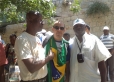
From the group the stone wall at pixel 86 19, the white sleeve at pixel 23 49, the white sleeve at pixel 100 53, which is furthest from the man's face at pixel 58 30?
the stone wall at pixel 86 19

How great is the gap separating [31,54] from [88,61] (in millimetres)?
856

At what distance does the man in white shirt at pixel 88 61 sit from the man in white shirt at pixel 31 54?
1.39ft

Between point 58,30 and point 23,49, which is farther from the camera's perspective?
point 58,30

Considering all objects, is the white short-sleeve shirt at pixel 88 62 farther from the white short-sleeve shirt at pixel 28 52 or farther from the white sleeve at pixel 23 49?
the white sleeve at pixel 23 49

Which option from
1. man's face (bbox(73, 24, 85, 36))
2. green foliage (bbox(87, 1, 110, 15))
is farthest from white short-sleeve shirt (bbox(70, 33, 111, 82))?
green foliage (bbox(87, 1, 110, 15))

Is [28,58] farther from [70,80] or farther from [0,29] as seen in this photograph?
[0,29]

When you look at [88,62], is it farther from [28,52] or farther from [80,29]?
[28,52]

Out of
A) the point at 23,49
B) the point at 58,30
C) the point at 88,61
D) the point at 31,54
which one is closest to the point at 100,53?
the point at 88,61

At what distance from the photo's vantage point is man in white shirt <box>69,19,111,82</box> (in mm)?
2951

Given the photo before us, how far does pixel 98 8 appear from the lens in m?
9.55

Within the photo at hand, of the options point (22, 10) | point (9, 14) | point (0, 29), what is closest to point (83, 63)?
point (22, 10)

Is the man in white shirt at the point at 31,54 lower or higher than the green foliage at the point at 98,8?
lower

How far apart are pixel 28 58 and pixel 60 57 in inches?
25.0

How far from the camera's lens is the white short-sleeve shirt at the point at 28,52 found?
8.14 feet
